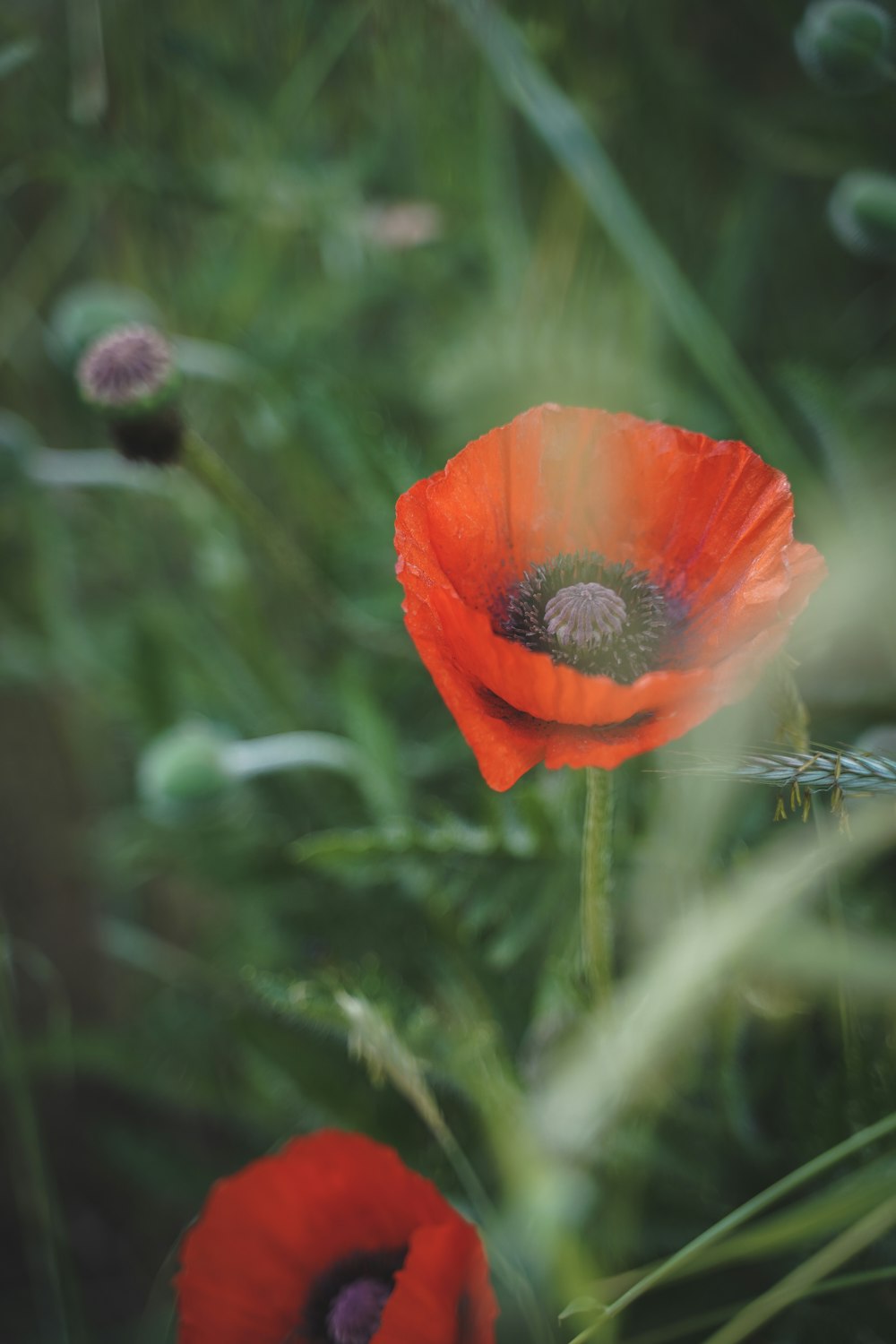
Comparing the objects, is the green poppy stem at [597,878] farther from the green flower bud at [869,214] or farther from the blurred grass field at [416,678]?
the green flower bud at [869,214]

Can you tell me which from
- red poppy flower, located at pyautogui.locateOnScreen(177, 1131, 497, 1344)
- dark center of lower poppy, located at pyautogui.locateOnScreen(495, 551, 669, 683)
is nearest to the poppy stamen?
dark center of lower poppy, located at pyautogui.locateOnScreen(495, 551, 669, 683)

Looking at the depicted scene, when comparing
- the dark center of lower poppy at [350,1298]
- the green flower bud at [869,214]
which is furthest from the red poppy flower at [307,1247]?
the green flower bud at [869,214]

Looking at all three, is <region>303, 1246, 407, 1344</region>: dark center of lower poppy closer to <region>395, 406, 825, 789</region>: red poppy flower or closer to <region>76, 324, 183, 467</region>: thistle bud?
<region>395, 406, 825, 789</region>: red poppy flower

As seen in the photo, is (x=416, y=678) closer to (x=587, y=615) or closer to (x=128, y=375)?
(x=128, y=375)

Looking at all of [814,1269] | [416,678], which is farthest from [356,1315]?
[416,678]

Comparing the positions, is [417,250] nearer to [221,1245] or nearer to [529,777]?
[529,777]
